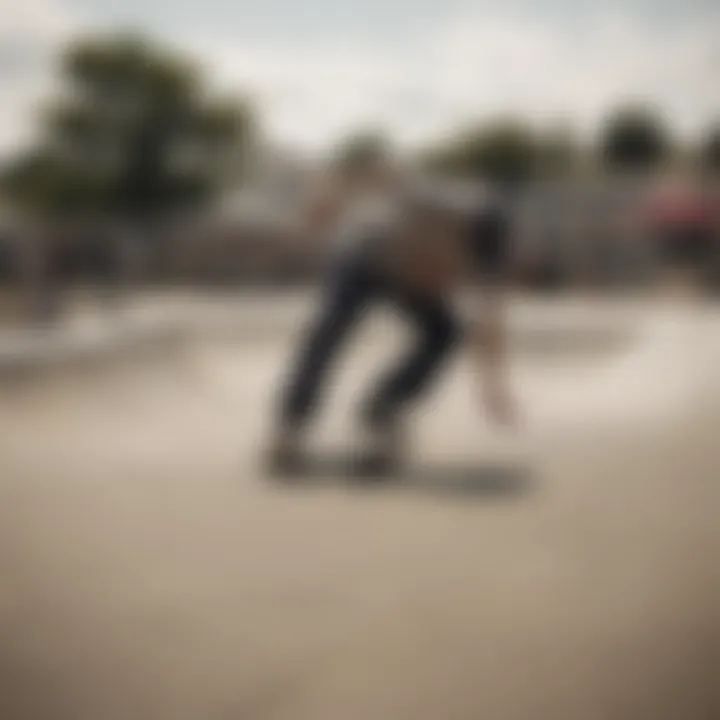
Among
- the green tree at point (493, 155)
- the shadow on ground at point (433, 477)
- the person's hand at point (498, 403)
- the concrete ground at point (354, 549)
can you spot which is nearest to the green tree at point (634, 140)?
the green tree at point (493, 155)

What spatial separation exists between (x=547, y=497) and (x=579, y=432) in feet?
0.40

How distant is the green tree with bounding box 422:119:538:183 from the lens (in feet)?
3.40

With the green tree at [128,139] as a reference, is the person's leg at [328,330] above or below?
below

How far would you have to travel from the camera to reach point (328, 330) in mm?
1115

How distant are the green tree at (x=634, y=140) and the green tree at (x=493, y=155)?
0.10 m

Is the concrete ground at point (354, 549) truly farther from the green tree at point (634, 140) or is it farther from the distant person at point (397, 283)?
the green tree at point (634, 140)

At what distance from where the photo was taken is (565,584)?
3.55 feet

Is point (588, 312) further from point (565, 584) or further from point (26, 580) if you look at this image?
point (26, 580)

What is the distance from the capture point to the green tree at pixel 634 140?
1.02m

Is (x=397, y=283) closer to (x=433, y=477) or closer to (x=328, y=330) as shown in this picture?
(x=328, y=330)

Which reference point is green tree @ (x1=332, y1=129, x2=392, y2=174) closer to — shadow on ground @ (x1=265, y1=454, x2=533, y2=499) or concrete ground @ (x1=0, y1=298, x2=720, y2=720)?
concrete ground @ (x1=0, y1=298, x2=720, y2=720)

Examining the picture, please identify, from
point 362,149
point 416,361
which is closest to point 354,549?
point 416,361

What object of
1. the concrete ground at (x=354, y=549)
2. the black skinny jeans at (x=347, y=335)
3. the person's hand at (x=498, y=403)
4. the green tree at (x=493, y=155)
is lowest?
the concrete ground at (x=354, y=549)

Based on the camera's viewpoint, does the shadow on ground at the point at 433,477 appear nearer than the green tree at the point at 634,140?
No
